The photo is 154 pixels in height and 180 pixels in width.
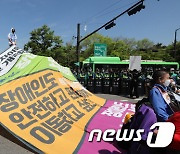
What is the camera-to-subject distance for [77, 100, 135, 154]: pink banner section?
15.7ft

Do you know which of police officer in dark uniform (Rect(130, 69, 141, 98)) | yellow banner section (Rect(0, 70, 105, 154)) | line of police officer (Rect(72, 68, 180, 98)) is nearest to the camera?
yellow banner section (Rect(0, 70, 105, 154))

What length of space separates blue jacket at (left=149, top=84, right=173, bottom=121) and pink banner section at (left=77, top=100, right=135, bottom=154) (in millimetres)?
1159

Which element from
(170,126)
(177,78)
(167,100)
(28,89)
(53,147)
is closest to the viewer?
(170,126)

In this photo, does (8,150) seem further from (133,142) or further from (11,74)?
(133,142)

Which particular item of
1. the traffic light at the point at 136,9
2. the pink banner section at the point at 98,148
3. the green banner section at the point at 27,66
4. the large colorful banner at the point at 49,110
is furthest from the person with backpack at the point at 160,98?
the traffic light at the point at 136,9

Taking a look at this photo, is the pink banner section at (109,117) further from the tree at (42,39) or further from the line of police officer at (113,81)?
the tree at (42,39)

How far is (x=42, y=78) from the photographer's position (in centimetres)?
696

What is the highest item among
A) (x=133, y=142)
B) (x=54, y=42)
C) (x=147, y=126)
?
(x=54, y=42)

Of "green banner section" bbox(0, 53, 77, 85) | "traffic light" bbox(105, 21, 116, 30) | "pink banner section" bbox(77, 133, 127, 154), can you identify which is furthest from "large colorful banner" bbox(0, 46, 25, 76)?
"traffic light" bbox(105, 21, 116, 30)

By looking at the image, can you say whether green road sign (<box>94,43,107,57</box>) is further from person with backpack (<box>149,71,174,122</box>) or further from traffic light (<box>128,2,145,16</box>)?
person with backpack (<box>149,71,174,122</box>)

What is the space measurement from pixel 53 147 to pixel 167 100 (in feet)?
6.62

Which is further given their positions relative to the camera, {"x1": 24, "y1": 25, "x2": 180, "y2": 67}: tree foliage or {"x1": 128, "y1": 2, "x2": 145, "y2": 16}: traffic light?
{"x1": 24, "y1": 25, "x2": 180, "y2": 67}: tree foliage

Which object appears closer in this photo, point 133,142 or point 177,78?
point 133,142

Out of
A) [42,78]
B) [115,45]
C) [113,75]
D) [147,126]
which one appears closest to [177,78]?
[113,75]
